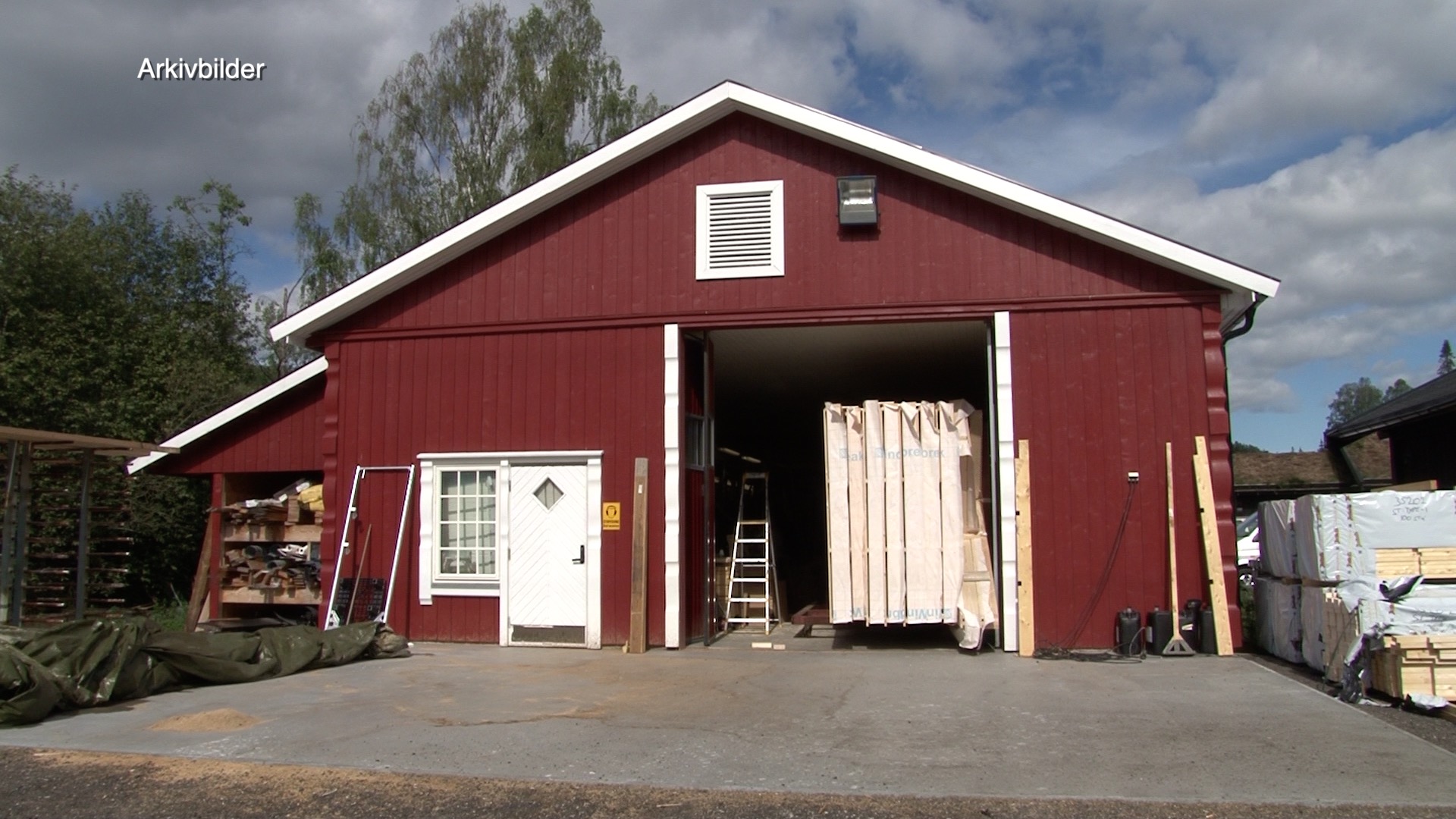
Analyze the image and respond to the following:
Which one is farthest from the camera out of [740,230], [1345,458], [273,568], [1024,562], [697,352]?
[1345,458]

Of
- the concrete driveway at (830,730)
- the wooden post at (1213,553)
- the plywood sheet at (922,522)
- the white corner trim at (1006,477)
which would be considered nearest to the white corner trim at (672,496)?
the concrete driveway at (830,730)

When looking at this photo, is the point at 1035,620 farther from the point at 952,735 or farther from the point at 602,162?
the point at 602,162

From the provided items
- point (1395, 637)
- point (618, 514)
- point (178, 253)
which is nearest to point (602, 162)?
point (618, 514)

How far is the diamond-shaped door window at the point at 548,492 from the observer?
13.0 m

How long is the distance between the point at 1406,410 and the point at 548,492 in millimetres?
12862

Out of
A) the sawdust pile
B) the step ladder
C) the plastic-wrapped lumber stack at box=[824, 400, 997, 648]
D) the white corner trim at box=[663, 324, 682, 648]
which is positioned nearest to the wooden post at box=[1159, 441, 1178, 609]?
the plastic-wrapped lumber stack at box=[824, 400, 997, 648]

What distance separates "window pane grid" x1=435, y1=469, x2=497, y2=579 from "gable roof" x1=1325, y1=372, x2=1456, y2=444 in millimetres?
12363

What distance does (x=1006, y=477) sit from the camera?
39.6ft

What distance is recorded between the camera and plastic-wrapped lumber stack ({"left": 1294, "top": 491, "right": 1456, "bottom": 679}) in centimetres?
941

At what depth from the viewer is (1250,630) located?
12.9m

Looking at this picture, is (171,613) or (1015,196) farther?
(171,613)

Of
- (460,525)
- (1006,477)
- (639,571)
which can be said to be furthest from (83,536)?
(1006,477)

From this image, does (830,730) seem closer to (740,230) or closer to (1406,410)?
(740,230)

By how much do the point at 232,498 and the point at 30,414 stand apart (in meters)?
7.67
